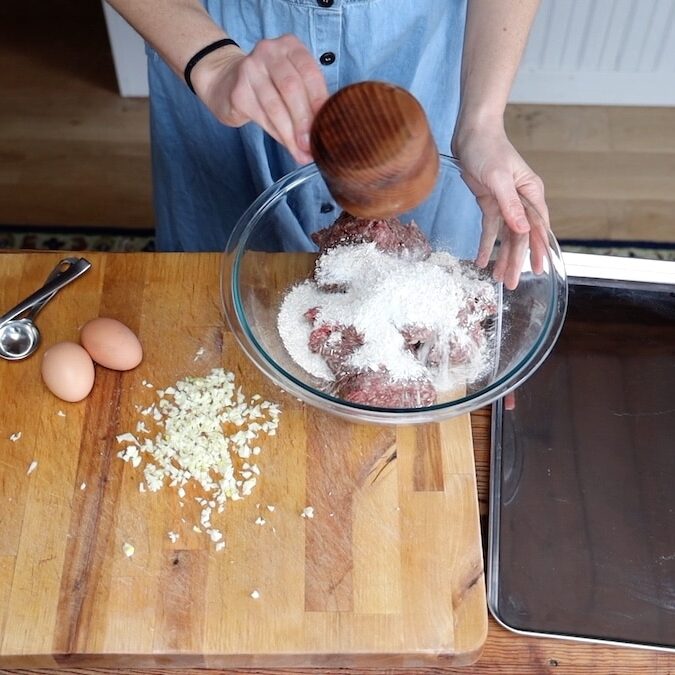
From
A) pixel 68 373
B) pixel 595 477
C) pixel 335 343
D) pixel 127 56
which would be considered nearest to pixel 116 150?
pixel 127 56

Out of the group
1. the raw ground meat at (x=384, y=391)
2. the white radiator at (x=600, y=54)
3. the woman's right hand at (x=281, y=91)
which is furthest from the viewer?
the white radiator at (x=600, y=54)

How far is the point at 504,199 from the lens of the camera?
42.1 inches

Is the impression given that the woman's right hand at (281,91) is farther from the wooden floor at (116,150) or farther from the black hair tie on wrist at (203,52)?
the wooden floor at (116,150)

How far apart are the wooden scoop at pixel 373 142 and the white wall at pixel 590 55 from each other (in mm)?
1648

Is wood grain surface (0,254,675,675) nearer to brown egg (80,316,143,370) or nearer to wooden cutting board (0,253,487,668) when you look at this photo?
wooden cutting board (0,253,487,668)

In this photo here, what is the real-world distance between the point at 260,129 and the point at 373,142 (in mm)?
578

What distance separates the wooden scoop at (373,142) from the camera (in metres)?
0.79

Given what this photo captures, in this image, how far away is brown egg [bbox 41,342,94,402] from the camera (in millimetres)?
1121

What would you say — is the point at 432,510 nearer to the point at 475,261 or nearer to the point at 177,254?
the point at 475,261

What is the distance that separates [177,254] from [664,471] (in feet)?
2.45

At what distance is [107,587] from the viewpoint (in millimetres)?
1007

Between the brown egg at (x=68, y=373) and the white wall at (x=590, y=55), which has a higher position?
the brown egg at (x=68, y=373)

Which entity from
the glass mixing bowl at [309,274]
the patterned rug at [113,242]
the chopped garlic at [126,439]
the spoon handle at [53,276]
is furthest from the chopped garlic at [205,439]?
the patterned rug at [113,242]

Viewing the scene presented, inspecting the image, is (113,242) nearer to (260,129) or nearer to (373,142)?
(260,129)
